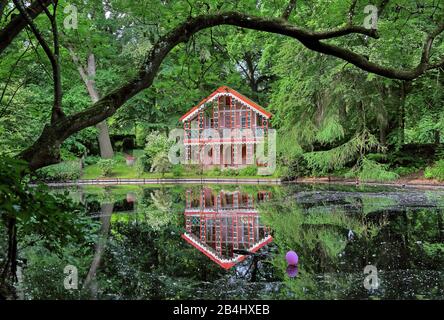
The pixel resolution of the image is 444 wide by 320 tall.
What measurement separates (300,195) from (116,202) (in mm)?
6499

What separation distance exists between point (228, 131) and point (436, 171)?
14301 millimetres

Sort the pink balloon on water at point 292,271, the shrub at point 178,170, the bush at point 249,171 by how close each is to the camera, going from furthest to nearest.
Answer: the shrub at point 178,170
the bush at point 249,171
the pink balloon on water at point 292,271

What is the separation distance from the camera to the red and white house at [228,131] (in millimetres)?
28328

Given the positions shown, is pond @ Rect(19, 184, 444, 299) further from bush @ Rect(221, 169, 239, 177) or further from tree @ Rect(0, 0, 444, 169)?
bush @ Rect(221, 169, 239, 177)

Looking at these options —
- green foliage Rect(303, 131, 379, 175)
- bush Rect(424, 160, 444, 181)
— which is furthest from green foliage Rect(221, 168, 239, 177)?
bush Rect(424, 160, 444, 181)

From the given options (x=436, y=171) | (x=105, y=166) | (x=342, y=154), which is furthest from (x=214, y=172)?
(x=436, y=171)

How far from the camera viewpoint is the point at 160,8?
6.45m

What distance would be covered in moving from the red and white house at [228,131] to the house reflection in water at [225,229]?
13435mm

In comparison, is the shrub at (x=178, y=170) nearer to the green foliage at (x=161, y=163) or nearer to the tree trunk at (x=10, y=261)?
the green foliage at (x=161, y=163)

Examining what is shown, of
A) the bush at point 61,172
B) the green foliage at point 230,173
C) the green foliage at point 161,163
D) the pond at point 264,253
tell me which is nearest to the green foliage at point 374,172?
the pond at point 264,253

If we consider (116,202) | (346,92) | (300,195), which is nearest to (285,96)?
(346,92)

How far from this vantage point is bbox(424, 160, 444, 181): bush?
59.0 ft

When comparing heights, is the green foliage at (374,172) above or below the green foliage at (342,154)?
below

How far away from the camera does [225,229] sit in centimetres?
947
